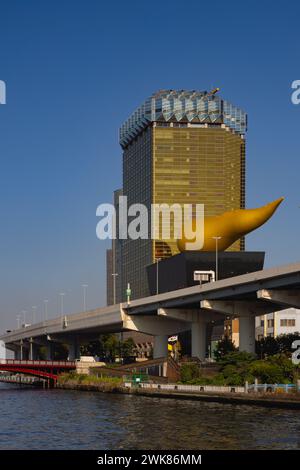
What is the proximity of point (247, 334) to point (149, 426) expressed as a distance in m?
55.3

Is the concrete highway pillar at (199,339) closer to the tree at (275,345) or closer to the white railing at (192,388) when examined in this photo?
the white railing at (192,388)

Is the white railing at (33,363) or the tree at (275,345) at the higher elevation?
the tree at (275,345)

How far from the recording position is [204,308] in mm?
126375

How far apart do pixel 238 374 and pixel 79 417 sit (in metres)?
30.5

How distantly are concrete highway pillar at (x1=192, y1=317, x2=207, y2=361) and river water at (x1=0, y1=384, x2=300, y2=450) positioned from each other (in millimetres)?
37361

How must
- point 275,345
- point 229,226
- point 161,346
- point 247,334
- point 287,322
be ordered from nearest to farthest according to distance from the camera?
1. point 247,334
2. point 161,346
3. point 229,226
4. point 275,345
5. point 287,322

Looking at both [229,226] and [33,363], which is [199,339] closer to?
[229,226]

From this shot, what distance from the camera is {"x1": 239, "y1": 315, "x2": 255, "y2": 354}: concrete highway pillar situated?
123188 mm

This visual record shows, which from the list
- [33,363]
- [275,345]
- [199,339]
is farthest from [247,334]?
[33,363]

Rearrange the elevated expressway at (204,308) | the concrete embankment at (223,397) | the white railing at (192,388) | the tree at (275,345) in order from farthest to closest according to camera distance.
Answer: the tree at (275,345) < the elevated expressway at (204,308) < the white railing at (192,388) < the concrete embankment at (223,397)

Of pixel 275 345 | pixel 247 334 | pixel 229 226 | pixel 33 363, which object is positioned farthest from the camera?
pixel 275 345

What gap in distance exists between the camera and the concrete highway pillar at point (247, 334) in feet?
404

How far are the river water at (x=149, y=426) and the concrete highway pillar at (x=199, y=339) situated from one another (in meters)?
37.4

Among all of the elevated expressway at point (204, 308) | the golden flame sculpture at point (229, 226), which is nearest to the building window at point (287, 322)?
the golden flame sculpture at point (229, 226)
